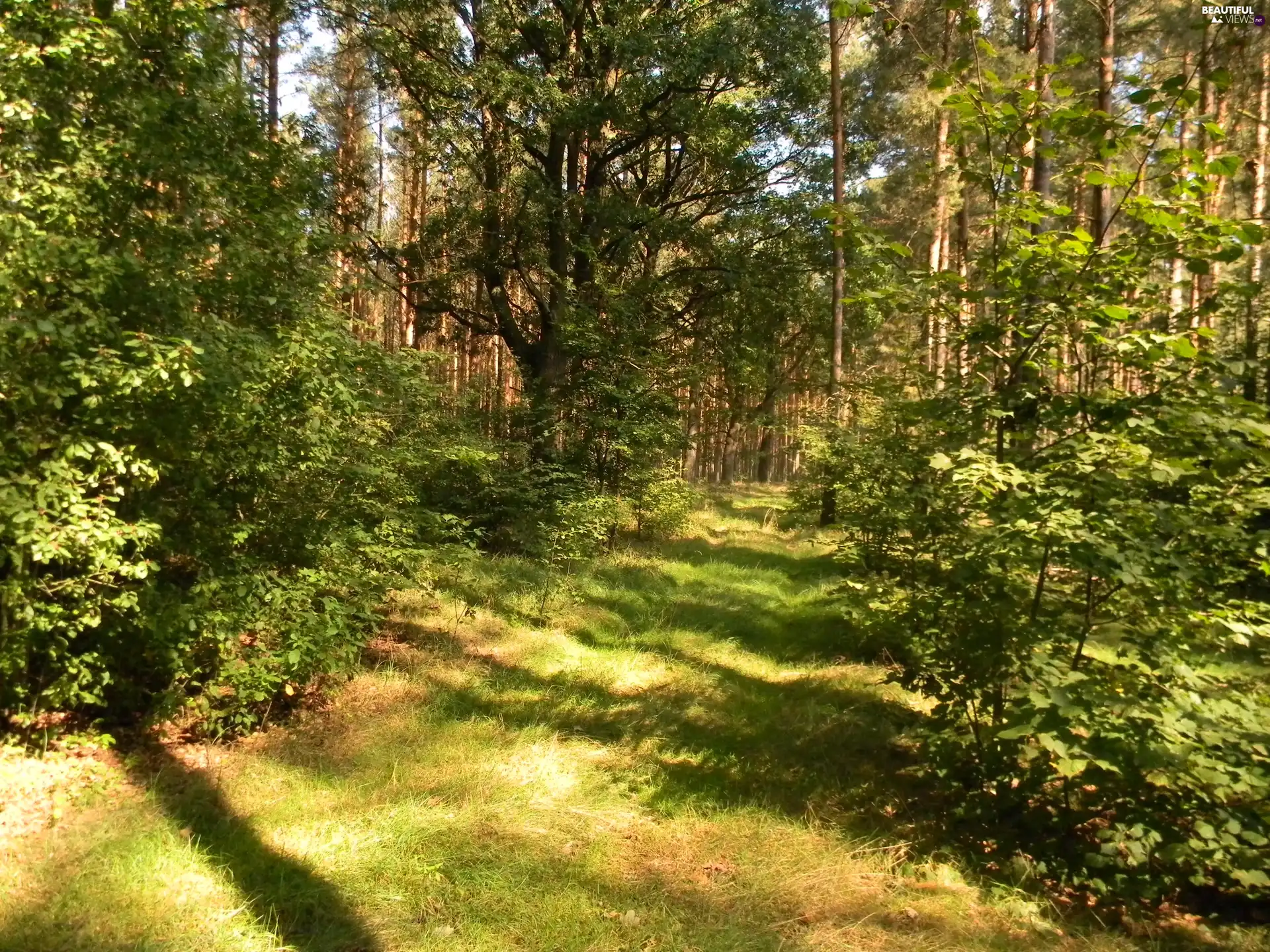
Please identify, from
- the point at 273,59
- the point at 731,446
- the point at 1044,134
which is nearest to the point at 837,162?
the point at 273,59

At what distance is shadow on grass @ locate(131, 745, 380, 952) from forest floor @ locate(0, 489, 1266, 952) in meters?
0.01

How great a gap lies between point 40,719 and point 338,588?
187 centimetres

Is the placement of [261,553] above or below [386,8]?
below

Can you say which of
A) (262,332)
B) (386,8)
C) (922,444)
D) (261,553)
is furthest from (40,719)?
(386,8)

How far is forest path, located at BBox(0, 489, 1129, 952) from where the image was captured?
3.23m

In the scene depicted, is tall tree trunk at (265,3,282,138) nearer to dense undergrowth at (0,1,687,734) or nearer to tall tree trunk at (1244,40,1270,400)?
dense undergrowth at (0,1,687,734)

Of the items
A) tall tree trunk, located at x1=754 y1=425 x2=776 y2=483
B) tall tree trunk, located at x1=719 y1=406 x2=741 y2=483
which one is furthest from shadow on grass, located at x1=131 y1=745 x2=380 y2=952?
tall tree trunk, located at x1=754 y1=425 x2=776 y2=483

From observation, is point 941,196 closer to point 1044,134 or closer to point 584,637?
point 1044,134

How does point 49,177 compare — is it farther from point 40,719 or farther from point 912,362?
point 912,362

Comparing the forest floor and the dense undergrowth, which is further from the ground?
the dense undergrowth

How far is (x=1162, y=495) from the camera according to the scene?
3678 millimetres

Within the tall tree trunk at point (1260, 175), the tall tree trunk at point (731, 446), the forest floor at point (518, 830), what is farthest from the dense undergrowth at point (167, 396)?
the tall tree trunk at point (731, 446)

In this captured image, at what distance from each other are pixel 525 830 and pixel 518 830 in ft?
0.12

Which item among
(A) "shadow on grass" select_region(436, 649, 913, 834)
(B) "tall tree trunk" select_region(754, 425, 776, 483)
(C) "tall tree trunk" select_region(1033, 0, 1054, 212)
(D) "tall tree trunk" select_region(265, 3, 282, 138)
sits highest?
(D) "tall tree trunk" select_region(265, 3, 282, 138)
